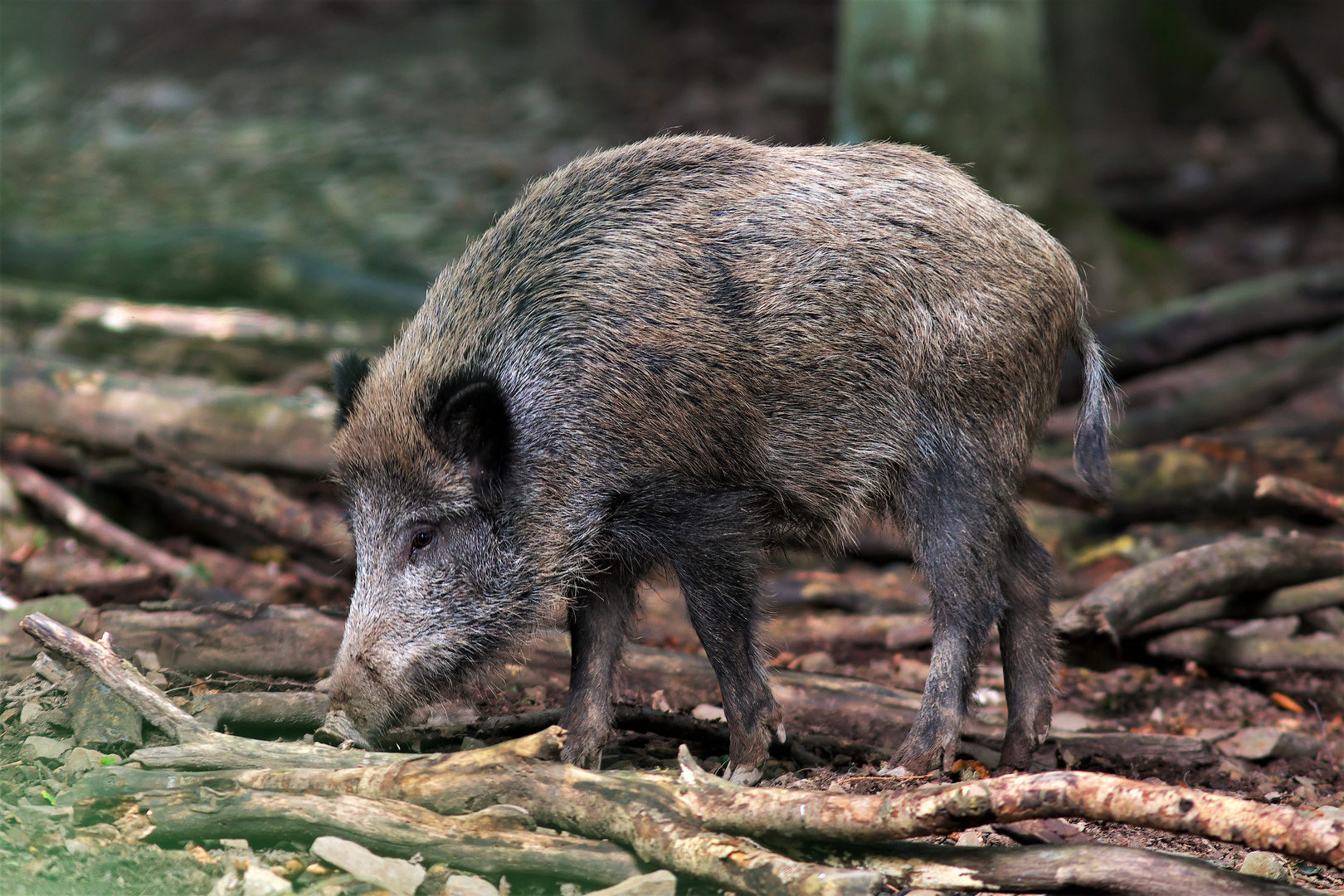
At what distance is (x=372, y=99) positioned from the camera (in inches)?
581

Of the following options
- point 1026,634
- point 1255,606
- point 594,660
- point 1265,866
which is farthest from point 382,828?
point 1255,606

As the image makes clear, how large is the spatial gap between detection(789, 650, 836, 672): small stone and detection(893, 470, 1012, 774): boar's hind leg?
1.31m

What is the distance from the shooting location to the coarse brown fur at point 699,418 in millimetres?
4402

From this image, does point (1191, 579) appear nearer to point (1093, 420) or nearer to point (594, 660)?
point (1093, 420)

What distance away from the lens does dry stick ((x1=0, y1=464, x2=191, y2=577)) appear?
6.21 metres

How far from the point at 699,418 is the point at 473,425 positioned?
0.81 meters

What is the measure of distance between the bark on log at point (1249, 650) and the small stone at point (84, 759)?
180 inches

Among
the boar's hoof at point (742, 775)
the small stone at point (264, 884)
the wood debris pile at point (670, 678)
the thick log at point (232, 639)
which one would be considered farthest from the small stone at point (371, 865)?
the thick log at point (232, 639)

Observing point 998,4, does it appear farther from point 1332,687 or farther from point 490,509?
point 490,509

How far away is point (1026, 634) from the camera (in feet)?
16.2

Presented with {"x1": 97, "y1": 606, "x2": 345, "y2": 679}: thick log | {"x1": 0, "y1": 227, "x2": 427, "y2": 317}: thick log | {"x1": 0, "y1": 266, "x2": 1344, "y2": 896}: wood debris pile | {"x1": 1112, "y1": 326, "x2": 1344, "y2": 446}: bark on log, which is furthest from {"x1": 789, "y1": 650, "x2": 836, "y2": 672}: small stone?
{"x1": 0, "y1": 227, "x2": 427, "y2": 317}: thick log

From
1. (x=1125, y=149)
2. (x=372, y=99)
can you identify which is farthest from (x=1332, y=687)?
(x=372, y=99)

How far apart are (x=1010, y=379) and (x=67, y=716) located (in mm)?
3480

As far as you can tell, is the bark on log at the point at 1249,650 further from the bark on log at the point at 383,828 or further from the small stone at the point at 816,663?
the bark on log at the point at 383,828
